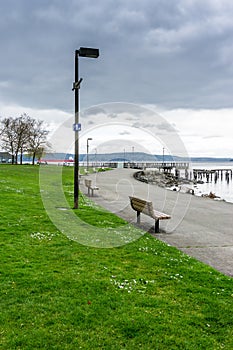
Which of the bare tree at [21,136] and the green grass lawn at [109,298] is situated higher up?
the bare tree at [21,136]

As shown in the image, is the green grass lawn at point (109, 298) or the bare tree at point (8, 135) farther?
the bare tree at point (8, 135)

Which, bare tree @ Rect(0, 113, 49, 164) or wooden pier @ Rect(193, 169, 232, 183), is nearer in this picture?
bare tree @ Rect(0, 113, 49, 164)

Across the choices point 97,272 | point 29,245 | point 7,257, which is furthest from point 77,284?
point 29,245

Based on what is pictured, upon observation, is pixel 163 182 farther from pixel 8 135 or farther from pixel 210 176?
pixel 210 176

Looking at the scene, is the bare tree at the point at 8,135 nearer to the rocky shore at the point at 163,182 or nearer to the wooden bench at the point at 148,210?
the rocky shore at the point at 163,182

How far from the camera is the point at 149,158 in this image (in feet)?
31.2

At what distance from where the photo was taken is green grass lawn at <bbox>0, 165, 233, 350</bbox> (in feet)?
11.1

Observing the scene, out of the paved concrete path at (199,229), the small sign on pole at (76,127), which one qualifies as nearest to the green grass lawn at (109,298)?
the paved concrete path at (199,229)

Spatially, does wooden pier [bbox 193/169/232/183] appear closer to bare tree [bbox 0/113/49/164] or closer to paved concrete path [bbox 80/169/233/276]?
bare tree [bbox 0/113/49/164]

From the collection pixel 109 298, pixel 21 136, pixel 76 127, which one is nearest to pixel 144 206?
pixel 76 127

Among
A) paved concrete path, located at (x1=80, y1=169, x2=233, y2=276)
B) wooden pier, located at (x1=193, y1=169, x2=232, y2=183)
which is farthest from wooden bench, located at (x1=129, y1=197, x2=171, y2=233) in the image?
wooden pier, located at (x1=193, y1=169, x2=232, y2=183)

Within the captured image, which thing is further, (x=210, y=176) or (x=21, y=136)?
(x=210, y=176)

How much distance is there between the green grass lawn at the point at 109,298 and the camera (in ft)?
11.1

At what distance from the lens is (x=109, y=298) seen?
425 cm
